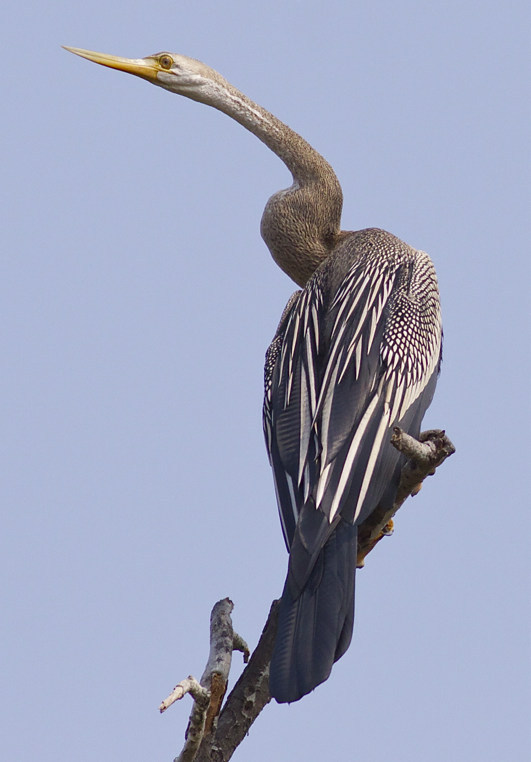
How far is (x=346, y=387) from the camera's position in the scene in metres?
4.65

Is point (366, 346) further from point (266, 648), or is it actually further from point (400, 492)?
point (266, 648)

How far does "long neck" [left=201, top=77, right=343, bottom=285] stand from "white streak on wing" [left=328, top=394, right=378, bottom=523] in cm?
209

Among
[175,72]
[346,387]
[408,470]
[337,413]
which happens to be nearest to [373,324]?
[346,387]

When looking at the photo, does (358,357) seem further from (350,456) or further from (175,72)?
(175,72)

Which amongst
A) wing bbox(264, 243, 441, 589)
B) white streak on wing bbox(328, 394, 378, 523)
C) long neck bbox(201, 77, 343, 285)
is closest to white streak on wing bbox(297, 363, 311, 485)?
wing bbox(264, 243, 441, 589)

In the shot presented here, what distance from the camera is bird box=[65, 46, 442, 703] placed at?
396 centimetres

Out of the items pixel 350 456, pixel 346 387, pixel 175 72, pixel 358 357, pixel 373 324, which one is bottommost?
pixel 350 456

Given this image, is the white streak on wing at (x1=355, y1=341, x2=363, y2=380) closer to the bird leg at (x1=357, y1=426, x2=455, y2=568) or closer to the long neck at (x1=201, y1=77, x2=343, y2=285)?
the bird leg at (x1=357, y1=426, x2=455, y2=568)

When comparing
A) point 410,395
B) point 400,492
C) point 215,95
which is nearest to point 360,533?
point 400,492

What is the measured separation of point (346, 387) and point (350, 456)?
42 centimetres

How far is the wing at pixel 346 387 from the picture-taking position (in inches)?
169

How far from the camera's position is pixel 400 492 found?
4.46 m

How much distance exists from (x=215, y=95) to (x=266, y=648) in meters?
3.96

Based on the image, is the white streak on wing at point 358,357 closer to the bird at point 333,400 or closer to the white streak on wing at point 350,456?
the bird at point 333,400
